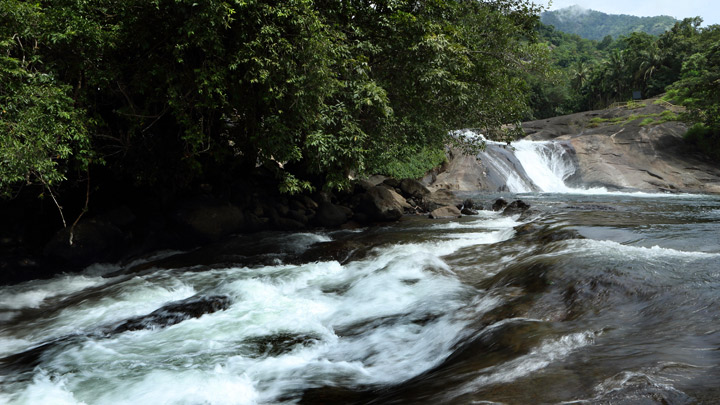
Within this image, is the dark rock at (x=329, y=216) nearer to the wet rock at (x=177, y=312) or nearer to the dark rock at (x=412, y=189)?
the dark rock at (x=412, y=189)

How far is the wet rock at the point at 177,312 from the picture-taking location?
5531mm

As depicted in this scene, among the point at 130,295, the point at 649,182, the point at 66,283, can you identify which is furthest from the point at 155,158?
the point at 649,182

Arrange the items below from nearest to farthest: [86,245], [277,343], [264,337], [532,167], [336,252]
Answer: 1. [277,343]
2. [264,337]
3. [336,252]
4. [86,245]
5. [532,167]

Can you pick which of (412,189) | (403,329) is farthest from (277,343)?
(412,189)

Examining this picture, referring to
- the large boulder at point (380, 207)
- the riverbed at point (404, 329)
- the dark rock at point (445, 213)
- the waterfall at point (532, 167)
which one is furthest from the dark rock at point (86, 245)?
the waterfall at point (532, 167)

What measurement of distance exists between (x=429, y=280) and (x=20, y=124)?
6612mm

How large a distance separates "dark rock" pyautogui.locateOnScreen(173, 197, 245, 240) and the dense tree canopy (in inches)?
34.2

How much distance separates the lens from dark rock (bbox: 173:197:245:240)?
1112cm

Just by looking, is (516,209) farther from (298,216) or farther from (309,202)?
(298,216)

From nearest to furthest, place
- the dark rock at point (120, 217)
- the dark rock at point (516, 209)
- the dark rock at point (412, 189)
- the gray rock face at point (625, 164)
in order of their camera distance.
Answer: the dark rock at point (120, 217)
the dark rock at point (516, 209)
the dark rock at point (412, 189)
the gray rock face at point (625, 164)

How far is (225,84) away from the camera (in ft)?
29.2

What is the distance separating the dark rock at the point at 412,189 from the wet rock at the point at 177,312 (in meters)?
11.7

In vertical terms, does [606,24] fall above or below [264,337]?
above

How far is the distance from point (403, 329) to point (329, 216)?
8520 millimetres
